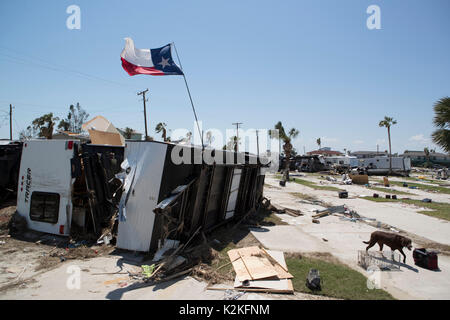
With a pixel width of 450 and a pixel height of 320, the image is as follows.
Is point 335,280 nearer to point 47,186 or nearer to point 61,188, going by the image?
point 61,188

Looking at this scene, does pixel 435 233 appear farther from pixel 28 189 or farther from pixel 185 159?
pixel 28 189

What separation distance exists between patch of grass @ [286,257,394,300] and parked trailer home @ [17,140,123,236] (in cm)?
516

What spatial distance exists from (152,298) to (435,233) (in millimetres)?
9746

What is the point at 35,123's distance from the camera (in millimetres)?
40031

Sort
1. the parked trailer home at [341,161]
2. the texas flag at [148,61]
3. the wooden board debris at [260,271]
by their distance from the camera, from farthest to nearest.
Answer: the parked trailer home at [341,161] → the texas flag at [148,61] → the wooden board debris at [260,271]

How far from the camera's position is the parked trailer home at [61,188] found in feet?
21.2

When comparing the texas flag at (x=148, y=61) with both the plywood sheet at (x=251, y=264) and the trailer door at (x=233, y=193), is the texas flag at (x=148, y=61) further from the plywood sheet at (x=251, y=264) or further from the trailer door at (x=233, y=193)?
the plywood sheet at (x=251, y=264)

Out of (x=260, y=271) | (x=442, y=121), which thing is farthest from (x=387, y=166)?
(x=260, y=271)

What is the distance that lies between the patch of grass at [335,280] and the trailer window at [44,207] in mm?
6125

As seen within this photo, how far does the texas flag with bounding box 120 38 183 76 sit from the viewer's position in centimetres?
796

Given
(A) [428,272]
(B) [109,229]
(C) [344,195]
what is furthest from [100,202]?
(C) [344,195]

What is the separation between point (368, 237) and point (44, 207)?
31.9 feet

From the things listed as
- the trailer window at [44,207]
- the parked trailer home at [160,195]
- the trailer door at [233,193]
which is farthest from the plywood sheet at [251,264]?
the trailer window at [44,207]

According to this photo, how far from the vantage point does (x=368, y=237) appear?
798 cm
